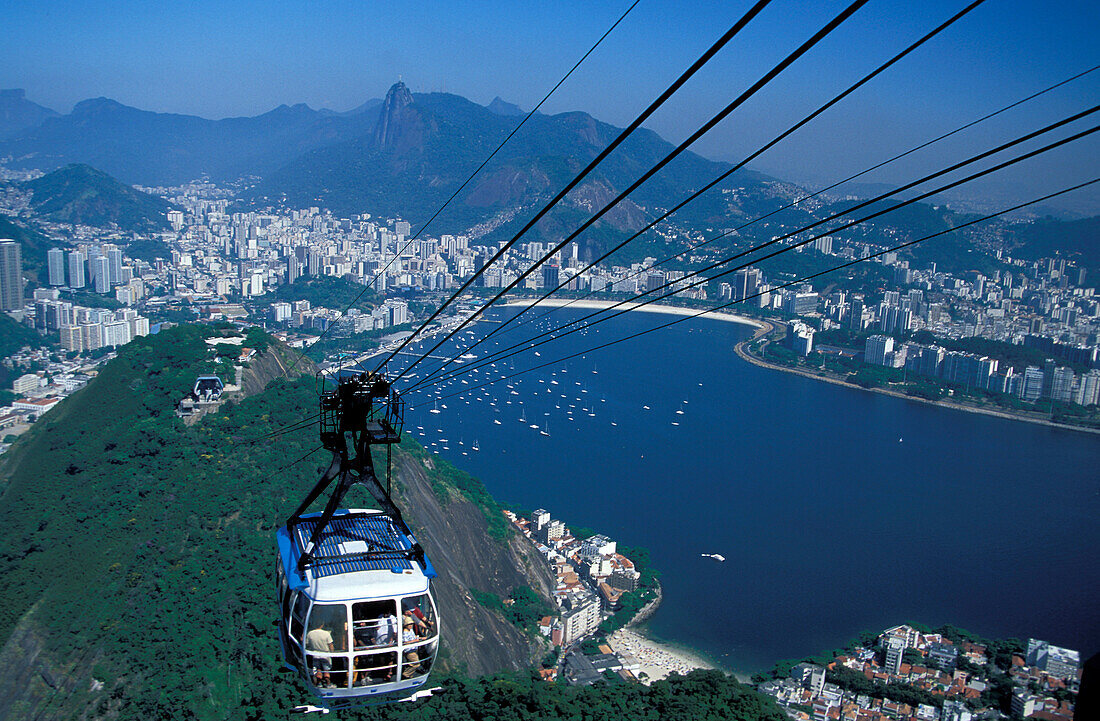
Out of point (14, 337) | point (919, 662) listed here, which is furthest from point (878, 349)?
point (14, 337)

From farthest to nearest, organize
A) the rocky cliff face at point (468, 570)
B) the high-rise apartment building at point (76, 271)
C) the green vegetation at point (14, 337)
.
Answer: the high-rise apartment building at point (76, 271)
the green vegetation at point (14, 337)
the rocky cliff face at point (468, 570)

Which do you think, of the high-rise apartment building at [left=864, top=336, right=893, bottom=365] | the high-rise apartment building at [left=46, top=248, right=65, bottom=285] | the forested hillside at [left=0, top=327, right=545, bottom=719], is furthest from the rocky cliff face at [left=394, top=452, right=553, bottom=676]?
the high-rise apartment building at [left=46, top=248, right=65, bottom=285]

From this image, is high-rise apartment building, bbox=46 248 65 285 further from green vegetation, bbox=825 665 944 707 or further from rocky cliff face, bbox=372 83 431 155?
rocky cliff face, bbox=372 83 431 155

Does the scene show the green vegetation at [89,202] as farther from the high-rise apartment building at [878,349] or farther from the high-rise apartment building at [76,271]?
the high-rise apartment building at [878,349]

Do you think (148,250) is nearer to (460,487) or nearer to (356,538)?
(460,487)

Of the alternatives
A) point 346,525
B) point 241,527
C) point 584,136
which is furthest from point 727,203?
point 346,525

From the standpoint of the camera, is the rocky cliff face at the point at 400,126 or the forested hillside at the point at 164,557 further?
the rocky cliff face at the point at 400,126

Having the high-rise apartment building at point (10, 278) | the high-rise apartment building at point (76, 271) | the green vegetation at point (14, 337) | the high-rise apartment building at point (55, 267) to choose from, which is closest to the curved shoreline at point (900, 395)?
Result: the green vegetation at point (14, 337)
